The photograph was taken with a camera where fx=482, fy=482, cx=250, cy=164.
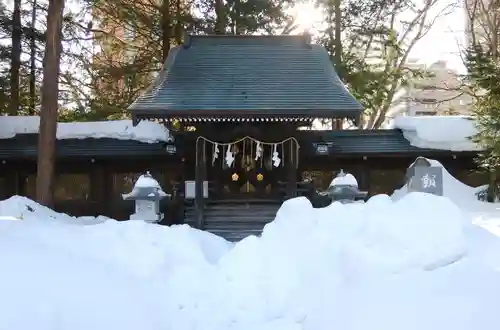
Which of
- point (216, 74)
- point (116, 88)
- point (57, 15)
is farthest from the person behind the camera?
point (116, 88)

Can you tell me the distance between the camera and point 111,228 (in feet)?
23.0

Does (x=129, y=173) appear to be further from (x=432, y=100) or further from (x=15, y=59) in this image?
(x=432, y=100)

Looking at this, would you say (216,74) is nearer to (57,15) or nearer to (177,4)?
(57,15)

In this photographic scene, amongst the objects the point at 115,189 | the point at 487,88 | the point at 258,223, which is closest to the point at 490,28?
the point at 487,88

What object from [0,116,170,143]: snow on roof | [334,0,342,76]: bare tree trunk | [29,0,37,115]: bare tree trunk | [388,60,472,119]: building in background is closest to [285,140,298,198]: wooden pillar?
[0,116,170,143]: snow on roof

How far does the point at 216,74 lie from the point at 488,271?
8982 millimetres

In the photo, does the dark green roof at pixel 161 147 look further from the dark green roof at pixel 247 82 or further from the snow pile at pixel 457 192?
the dark green roof at pixel 247 82

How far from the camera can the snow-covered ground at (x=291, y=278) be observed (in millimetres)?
4047

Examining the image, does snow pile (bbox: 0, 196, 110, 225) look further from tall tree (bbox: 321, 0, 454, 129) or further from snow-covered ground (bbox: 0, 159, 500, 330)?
tall tree (bbox: 321, 0, 454, 129)

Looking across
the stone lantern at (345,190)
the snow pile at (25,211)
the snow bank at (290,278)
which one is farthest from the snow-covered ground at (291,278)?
the stone lantern at (345,190)

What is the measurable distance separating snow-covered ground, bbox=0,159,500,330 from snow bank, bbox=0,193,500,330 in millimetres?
11

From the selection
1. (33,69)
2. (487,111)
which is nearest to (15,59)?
(33,69)

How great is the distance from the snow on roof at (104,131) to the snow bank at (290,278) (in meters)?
7.51

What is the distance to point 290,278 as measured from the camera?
485 centimetres
